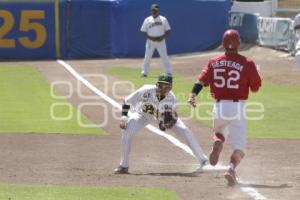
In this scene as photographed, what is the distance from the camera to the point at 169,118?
37.7 ft

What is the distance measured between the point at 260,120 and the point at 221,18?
18.9m

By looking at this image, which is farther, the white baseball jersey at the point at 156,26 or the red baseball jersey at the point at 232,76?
the white baseball jersey at the point at 156,26

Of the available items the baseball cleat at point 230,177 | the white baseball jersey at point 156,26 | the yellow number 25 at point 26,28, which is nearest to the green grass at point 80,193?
the baseball cleat at point 230,177

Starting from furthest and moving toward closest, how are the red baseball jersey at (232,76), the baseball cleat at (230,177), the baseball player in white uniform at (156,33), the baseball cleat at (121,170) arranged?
1. the baseball player in white uniform at (156,33)
2. the baseball cleat at (121,170)
3. the red baseball jersey at (232,76)
4. the baseball cleat at (230,177)

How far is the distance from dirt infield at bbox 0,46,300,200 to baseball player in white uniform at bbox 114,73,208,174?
31 centimetres

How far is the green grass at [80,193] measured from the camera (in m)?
9.33

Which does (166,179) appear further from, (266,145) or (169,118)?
(266,145)

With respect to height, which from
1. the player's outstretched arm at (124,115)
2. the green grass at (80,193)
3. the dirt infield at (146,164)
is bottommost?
the dirt infield at (146,164)

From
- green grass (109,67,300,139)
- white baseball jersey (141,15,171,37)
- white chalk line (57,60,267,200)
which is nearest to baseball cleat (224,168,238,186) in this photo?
white chalk line (57,60,267,200)

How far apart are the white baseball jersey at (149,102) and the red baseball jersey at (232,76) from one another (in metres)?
1.28

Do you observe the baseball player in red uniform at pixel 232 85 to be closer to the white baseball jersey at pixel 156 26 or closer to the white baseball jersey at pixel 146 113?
the white baseball jersey at pixel 146 113

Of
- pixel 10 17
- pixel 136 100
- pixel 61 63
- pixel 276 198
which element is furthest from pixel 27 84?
pixel 276 198

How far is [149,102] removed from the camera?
11.5 m

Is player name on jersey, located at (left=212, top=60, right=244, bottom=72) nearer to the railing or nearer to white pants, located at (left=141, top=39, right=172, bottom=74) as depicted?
A: white pants, located at (left=141, top=39, right=172, bottom=74)
